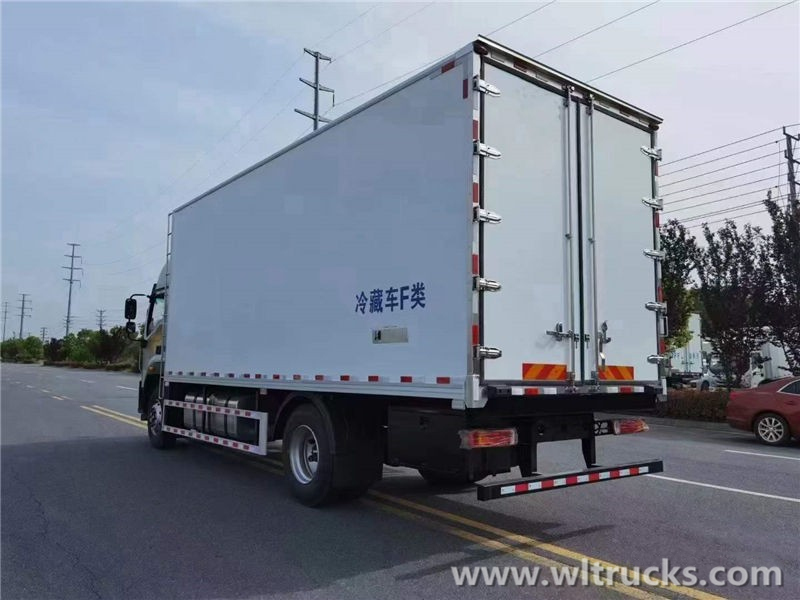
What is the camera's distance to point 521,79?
5391 mm

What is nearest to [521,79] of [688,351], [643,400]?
[643,400]

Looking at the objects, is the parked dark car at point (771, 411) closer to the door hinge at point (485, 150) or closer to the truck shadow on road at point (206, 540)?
the truck shadow on road at point (206, 540)

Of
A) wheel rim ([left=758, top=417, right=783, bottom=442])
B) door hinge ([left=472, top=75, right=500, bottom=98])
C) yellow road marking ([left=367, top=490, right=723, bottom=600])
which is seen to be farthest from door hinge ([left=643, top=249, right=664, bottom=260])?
wheel rim ([left=758, top=417, right=783, bottom=442])

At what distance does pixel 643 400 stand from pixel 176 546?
4546 mm

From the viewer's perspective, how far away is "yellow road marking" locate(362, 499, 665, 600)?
4262 mm

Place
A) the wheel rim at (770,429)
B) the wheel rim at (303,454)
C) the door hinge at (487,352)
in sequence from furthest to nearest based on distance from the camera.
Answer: the wheel rim at (770,429), the wheel rim at (303,454), the door hinge at (487,352)

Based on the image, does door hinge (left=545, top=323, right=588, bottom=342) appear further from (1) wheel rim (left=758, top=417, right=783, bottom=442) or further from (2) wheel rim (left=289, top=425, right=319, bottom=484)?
(1) wheel rim (left=758, top=417, right=783, bottom=442)

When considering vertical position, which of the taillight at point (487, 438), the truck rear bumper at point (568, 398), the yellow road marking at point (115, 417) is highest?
the truck rear bumper at point (568, 398)

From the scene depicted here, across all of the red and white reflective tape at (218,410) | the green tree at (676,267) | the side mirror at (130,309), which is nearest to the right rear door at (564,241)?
the red and white reflective tape at (218,410)

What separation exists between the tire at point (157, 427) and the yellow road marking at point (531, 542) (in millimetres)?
4808

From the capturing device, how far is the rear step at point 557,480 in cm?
485

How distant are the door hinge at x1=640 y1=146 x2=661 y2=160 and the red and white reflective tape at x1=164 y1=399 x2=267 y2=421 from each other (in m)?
5.13

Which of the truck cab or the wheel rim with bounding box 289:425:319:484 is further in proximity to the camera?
the truck cab

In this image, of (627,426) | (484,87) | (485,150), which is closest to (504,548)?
(627,426)
